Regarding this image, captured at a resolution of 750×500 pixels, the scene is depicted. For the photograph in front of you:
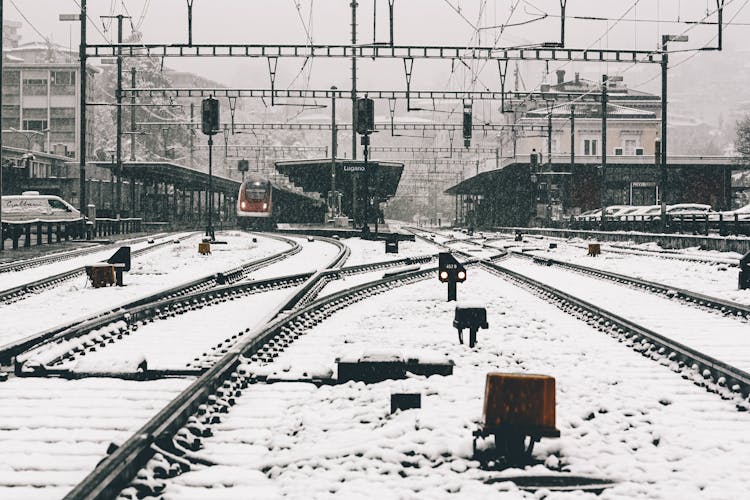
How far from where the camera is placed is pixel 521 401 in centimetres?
381

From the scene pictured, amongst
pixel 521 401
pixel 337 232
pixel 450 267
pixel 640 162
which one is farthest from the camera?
pixel 640 162

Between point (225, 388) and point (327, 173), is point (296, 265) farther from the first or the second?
point (327, 173)

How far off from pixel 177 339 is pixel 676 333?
192 inches

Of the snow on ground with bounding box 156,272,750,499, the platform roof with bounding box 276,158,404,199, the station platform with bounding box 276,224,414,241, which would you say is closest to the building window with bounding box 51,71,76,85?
the platform roof with bounding box 276,158,404,199

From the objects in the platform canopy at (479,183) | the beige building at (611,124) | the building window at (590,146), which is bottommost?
the platform canopy at (479,183)

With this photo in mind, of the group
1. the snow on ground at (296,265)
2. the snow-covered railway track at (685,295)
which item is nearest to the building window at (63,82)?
the snow on ground at (296,265)

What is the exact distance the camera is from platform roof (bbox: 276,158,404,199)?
154ft

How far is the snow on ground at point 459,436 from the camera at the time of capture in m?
3.47

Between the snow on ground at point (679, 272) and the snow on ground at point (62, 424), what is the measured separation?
918 centimetres

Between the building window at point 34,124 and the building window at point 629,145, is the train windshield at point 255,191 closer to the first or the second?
the building window at point 629,145

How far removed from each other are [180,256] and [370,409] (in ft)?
57.7

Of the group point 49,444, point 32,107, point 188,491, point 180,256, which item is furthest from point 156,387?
point 32,107

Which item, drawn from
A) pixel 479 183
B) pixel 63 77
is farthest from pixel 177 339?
pixel 63 77

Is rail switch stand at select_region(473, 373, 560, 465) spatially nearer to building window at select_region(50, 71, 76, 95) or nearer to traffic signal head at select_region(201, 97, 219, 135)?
traffic signal head at select_region(201, 97, 219, 135)
